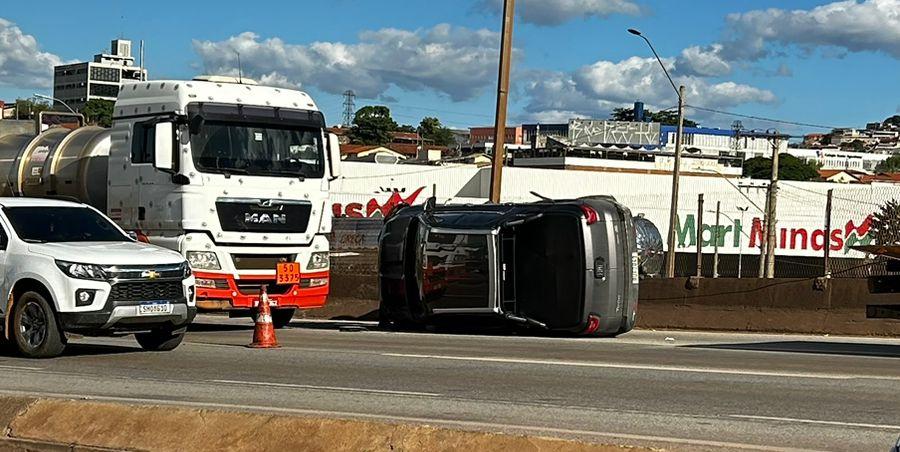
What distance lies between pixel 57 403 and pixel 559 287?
10.7m

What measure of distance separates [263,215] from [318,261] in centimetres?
144

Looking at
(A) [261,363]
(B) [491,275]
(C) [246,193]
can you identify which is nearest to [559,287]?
(B) [491,275]

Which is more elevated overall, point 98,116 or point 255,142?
point 98,116

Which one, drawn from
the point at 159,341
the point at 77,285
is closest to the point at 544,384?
the point at 77,285

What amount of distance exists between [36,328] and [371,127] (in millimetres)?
161573

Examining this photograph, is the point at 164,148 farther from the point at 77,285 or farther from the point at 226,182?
the point at 77,285

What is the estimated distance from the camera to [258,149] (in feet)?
62.8

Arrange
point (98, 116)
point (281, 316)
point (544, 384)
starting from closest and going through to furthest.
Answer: point (544, 384) < point (281, 316) < point (98, 116)

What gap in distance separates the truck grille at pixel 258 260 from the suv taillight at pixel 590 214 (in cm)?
449

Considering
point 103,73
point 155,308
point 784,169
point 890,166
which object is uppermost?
point 103,73

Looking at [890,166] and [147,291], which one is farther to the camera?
[890,166]

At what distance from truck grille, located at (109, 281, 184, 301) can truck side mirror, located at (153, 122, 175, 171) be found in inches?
156

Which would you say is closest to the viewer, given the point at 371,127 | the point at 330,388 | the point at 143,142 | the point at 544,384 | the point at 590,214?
the point at 330,388

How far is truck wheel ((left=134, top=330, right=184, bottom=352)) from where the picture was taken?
1560 cm
